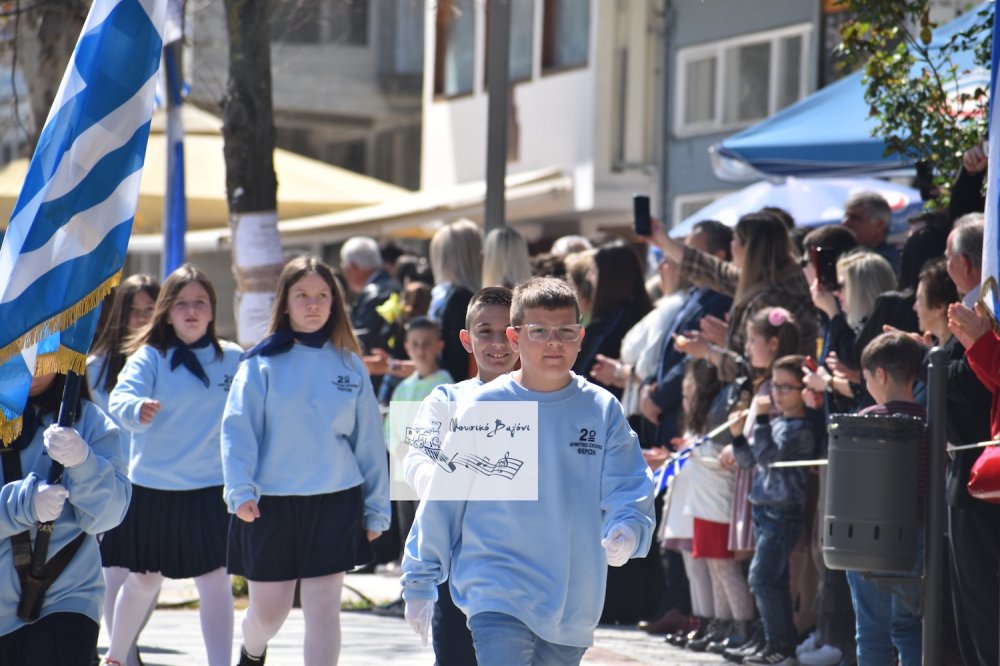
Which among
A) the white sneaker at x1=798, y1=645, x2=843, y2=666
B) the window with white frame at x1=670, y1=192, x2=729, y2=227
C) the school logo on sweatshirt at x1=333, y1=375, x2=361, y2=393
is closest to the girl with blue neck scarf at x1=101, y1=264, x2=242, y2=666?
the school logo on sweatshirt at x1=333, y1=375, x2=361, y2=393

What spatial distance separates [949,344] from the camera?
7070 millimetres

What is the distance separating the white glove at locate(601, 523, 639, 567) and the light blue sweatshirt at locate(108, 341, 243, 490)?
3370mm

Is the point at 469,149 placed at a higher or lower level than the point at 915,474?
higher

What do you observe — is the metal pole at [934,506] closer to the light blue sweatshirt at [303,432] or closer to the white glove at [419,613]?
the white glove at [419,613]

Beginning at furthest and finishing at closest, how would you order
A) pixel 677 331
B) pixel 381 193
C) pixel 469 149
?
pixel 469 149 < pixel 381 193 < pixel 677 331

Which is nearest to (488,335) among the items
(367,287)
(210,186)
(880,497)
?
(880,497)

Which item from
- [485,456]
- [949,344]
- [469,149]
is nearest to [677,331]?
[949,344]

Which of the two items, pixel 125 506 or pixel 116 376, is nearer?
pixel 125 506

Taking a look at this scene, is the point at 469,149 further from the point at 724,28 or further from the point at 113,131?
the point at 113,131

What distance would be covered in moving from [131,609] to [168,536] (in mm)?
375

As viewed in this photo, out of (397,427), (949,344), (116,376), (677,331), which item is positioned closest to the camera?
(397,427)

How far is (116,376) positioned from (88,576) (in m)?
3.18

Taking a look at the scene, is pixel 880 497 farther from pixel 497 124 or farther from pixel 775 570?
pixel 497 124

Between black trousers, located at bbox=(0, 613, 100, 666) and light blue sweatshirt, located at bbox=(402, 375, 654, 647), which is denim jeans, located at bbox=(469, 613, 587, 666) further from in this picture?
black trousers, located at bbox=(0, 613, 100, 666)
